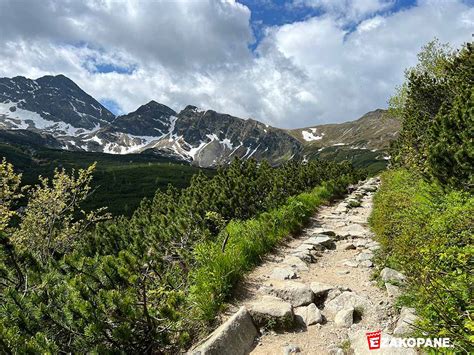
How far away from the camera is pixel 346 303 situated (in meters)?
7.68

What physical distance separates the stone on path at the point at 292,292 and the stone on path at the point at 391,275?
194cm

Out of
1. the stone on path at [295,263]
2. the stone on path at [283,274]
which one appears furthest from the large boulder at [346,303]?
the stone on path at [295,263]

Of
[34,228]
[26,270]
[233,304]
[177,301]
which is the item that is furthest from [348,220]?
[34,228]

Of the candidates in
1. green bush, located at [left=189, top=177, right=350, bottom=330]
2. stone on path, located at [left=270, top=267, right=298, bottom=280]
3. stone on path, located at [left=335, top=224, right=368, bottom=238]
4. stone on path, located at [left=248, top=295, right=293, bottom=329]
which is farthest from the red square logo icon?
stone on path, located at [left=335, top=224, right=368, bottom=238]

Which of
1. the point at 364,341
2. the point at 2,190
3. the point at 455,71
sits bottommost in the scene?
the point at 364,341

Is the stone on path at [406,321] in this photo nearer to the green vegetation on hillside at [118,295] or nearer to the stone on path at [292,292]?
the stone on path at [292,292]

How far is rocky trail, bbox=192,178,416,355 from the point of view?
6.09 metres

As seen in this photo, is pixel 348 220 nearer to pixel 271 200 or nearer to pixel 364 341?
pixel 271 200

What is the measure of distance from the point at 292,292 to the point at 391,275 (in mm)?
2492

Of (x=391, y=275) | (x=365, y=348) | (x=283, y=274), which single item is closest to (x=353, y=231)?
(x=283, y=274)

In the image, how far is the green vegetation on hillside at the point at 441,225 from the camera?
4760 millimetres

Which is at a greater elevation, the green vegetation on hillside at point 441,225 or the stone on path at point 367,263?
the green vegetation on hillside at point 441,225

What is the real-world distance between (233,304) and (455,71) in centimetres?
2849

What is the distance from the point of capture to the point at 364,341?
5.79 m
